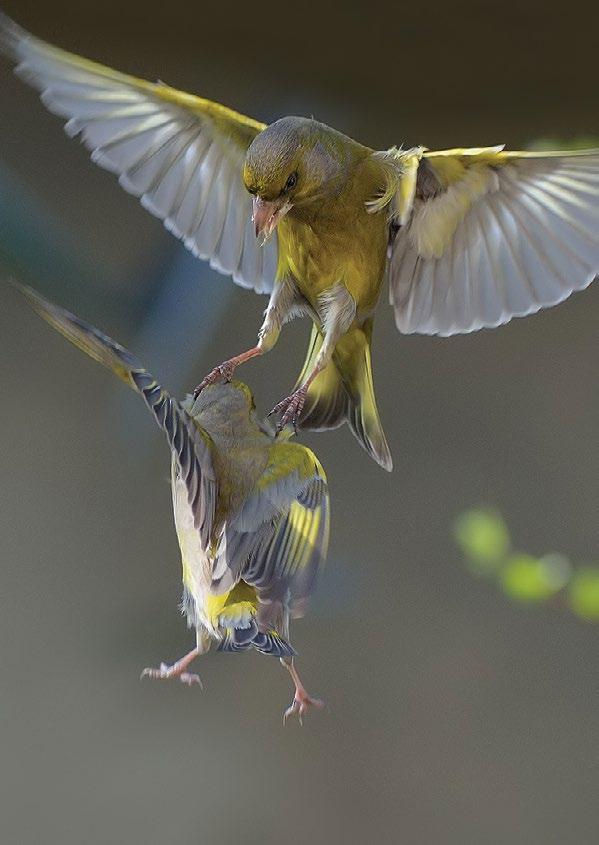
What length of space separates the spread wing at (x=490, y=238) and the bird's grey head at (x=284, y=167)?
2.8 inches

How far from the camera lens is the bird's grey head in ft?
1.33

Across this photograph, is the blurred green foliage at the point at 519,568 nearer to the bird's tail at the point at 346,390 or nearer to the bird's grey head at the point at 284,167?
the bird's tail at the point at 346,390

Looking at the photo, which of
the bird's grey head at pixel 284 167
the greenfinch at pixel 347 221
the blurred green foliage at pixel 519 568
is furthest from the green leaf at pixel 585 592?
the bird's grey head at pixel 284 167

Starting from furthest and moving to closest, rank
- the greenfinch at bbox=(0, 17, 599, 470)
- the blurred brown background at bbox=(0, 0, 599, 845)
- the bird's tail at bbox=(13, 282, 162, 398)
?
the blurred brown background at bbox=(0, 0, 599, 845) < the greenfinch at bbox=(0, 17, 599, 470) < the bird's tail at bbox=(13, 282, 162, 398)

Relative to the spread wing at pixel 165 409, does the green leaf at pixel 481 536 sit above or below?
below

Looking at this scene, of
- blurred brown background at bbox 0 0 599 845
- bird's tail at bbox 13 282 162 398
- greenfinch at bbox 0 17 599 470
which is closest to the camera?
bird's tail at bbox 13 282 162 398

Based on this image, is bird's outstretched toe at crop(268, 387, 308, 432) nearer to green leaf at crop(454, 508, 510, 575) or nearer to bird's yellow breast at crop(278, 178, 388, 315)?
bird's yellow breast at crop(278, 178, 388, 315)

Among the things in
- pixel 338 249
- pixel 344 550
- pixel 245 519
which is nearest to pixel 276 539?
pixel 245 519

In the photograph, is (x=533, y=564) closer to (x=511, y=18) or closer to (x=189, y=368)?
(x=189, y=368)

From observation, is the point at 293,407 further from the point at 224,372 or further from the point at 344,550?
the point at 344,550

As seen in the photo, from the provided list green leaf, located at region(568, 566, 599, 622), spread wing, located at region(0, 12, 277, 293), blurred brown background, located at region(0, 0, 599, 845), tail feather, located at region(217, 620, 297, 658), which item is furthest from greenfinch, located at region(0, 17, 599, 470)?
green leaf, located at region(568, 566, 599, 622)

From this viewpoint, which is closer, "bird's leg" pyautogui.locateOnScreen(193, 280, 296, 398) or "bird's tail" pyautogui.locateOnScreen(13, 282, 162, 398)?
"bird's tail" pyautogui.locateOnScreen(13, 282, 162, 398)

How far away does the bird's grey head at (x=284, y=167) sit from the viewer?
Result: 41 centimetres

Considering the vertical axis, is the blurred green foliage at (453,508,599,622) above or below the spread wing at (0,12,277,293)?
below
